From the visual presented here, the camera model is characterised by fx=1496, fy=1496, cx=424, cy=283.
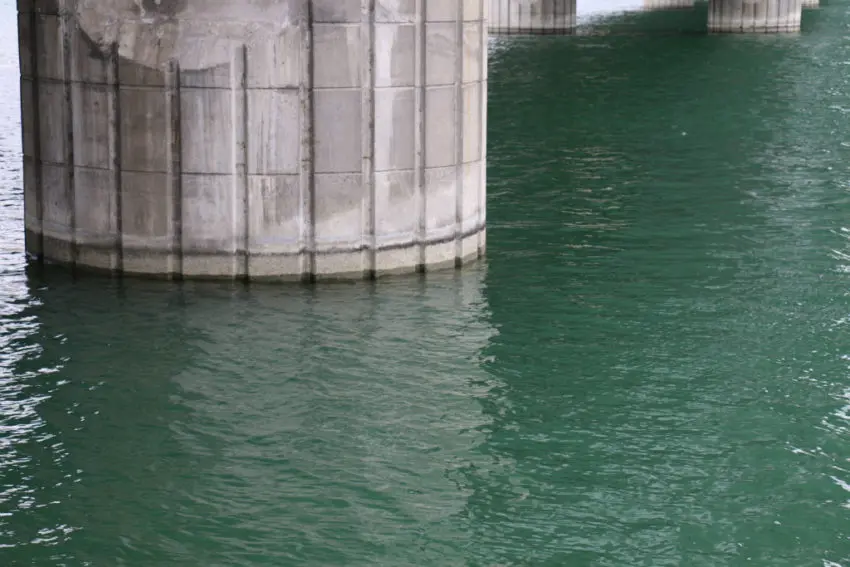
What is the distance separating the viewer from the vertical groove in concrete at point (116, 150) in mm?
16469

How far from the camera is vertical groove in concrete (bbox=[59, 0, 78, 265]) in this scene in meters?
16.7

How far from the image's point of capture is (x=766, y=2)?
59844 mm

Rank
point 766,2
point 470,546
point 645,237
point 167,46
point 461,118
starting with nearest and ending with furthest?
point 470,546 < point 167,46 < point 461,118 < point 645,237 < point 766,2

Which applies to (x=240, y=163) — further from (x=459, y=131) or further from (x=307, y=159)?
(x=459, y=131)

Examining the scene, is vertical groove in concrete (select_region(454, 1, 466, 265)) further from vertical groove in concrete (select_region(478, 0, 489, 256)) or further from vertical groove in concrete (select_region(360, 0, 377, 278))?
vertical groove in concrete (select_region(360, 0, 377, 278))

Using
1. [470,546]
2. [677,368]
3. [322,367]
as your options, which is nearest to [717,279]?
[677,368]

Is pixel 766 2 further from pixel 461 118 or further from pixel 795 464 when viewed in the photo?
pixel 795 464

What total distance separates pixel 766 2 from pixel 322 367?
4945cm

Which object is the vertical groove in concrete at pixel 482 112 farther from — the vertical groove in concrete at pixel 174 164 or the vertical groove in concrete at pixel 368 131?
the vertical groove in concrete at pixel 174 164

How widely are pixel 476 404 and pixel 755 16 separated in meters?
50.7

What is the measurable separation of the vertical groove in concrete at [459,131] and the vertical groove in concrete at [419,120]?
1.67 feet

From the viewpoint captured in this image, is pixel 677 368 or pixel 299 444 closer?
pixel 299 444

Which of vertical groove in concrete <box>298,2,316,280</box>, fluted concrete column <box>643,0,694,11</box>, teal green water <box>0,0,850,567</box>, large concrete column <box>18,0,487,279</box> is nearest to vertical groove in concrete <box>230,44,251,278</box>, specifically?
large concrete column <box>18,0,487,279</box>

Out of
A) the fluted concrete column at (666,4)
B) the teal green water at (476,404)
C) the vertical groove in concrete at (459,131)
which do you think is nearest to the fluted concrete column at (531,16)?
the fluted concrete column at (666,4)
